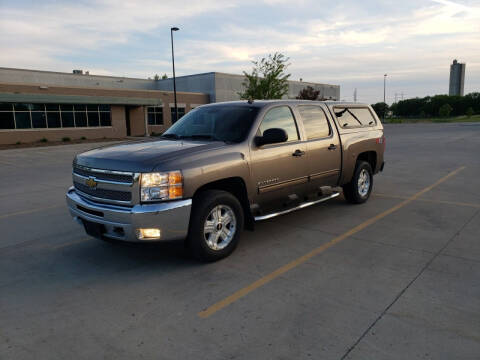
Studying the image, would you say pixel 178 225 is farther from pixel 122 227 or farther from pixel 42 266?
pixel 42 266

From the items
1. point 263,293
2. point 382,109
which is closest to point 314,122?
point 263,293

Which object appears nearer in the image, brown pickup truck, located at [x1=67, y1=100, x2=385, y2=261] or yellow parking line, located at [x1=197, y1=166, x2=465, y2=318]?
yellow parking line, located at [x1=197, y1=166, x2=465, y2=318]

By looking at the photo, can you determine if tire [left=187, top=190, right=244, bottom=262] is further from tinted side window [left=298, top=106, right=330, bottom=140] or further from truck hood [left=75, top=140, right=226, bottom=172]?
tinted side window [left=298, top=106, right=330, bottom=140]

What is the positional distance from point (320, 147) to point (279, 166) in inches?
43.1

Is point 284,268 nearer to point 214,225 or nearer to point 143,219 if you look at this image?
point 214,225

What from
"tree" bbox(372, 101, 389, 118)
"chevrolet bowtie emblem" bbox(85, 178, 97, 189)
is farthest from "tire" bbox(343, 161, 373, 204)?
"tree" bbox(372, 101, 389, 118)

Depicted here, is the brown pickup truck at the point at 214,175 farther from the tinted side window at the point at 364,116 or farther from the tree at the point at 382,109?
the tree at the point at 382,109

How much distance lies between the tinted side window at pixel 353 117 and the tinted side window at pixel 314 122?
1.61 feet

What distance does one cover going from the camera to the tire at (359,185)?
281 inches

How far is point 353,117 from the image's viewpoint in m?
7.20

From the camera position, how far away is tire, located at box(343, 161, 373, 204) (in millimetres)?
7125

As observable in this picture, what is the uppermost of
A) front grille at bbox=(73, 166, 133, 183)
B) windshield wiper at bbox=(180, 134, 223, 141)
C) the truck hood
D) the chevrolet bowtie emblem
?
windshield wiper at bbox=(180, 134, 223, 141)

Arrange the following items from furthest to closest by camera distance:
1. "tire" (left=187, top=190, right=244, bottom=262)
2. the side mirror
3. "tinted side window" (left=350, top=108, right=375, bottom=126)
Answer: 1. "tinted side window" (left=350, top=108, right=375, bottom=126)
2. the side mirror
3. "tire" (left=187, top=190, right=244, bottom=262)

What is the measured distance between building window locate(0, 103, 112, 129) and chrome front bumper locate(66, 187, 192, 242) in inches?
1221
